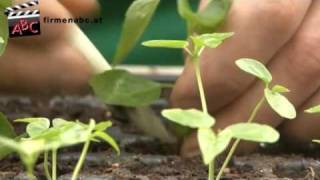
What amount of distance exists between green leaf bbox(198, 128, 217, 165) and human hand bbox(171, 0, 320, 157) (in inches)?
8.7

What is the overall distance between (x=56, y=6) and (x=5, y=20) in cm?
13

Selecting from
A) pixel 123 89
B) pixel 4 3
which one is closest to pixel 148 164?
pixel 123 89

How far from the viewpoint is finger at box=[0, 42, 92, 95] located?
70 centimetres

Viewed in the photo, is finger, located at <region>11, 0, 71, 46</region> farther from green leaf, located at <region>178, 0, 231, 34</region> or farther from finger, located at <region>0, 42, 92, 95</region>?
green leaf, located at <region>178, 0, 231, 34</region>

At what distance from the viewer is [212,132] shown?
1.36 feet

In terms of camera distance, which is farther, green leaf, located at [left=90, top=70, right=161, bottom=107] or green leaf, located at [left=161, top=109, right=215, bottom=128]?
green leaf, located at [left=90, top=70, right=161, bottom=107]

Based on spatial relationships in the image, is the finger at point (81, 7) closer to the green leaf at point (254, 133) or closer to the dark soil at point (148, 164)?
the dark soil at point (148, 164)

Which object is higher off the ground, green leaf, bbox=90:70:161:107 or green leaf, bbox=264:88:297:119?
green leaf, bbox=264:88:297:119

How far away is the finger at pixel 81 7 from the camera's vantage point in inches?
28.0

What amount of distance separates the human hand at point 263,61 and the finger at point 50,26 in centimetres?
13

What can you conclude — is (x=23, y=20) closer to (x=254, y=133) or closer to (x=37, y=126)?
(x=37, y=126)

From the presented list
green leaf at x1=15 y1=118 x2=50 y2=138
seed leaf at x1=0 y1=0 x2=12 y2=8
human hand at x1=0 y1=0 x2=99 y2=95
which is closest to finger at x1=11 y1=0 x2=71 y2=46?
human hand at x1=0 y1=0 x2=99 y2=95

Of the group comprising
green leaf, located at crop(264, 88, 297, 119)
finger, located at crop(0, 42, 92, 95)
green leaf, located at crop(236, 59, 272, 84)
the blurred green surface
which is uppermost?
green leaf, located at crop(236, 59, 272, 84)

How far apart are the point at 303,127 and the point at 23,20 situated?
0.96 feet
